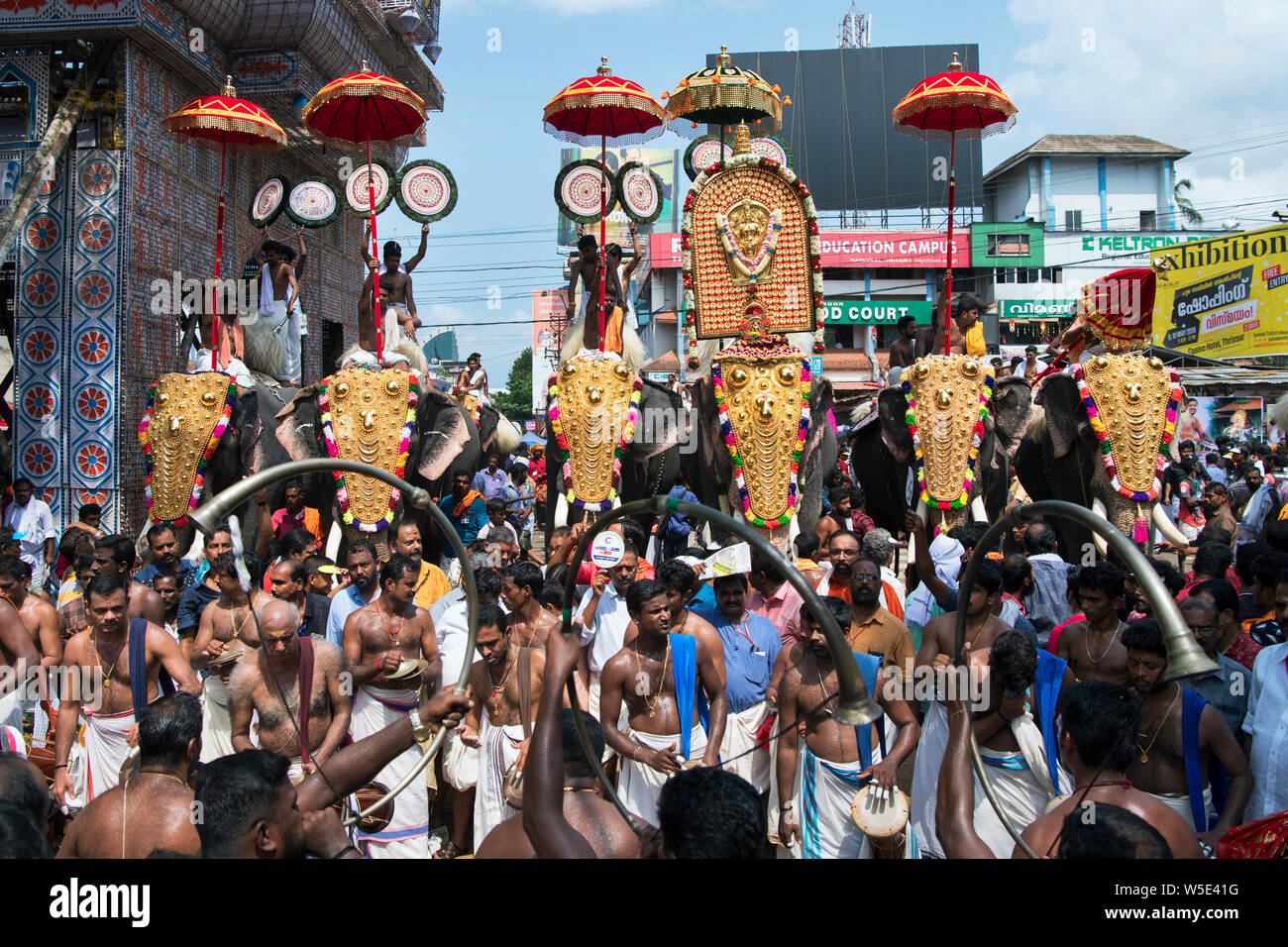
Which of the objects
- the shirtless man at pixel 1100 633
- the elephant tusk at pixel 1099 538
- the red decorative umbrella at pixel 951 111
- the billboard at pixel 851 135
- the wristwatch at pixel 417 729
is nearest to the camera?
the wristwatch at pixel 417 729

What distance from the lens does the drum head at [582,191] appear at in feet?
34.8

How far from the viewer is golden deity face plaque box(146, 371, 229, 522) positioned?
9945mm

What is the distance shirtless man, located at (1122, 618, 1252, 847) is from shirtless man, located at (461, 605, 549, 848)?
2.45 metres

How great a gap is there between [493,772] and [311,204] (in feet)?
24.9

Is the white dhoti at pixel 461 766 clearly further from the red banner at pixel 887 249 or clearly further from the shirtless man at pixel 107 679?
the red banner at pixel 887 249

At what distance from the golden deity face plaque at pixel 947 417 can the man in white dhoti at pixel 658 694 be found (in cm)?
476

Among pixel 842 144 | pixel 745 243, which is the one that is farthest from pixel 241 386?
pixel 842 144

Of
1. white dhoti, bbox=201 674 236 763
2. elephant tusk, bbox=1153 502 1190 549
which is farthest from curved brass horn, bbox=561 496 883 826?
elephant tusk, bbox=1153 502 1190 549

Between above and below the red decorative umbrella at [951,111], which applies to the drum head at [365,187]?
below

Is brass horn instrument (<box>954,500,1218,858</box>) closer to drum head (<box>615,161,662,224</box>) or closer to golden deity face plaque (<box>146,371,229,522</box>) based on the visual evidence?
drum head (<box>615,161,662,224</box>)

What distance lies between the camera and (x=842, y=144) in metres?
42.1

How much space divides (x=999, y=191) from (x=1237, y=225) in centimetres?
963

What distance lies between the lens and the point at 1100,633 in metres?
4.82

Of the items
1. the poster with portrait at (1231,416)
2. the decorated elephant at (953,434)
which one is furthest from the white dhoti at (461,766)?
the poster with portrait at (1231,416)
